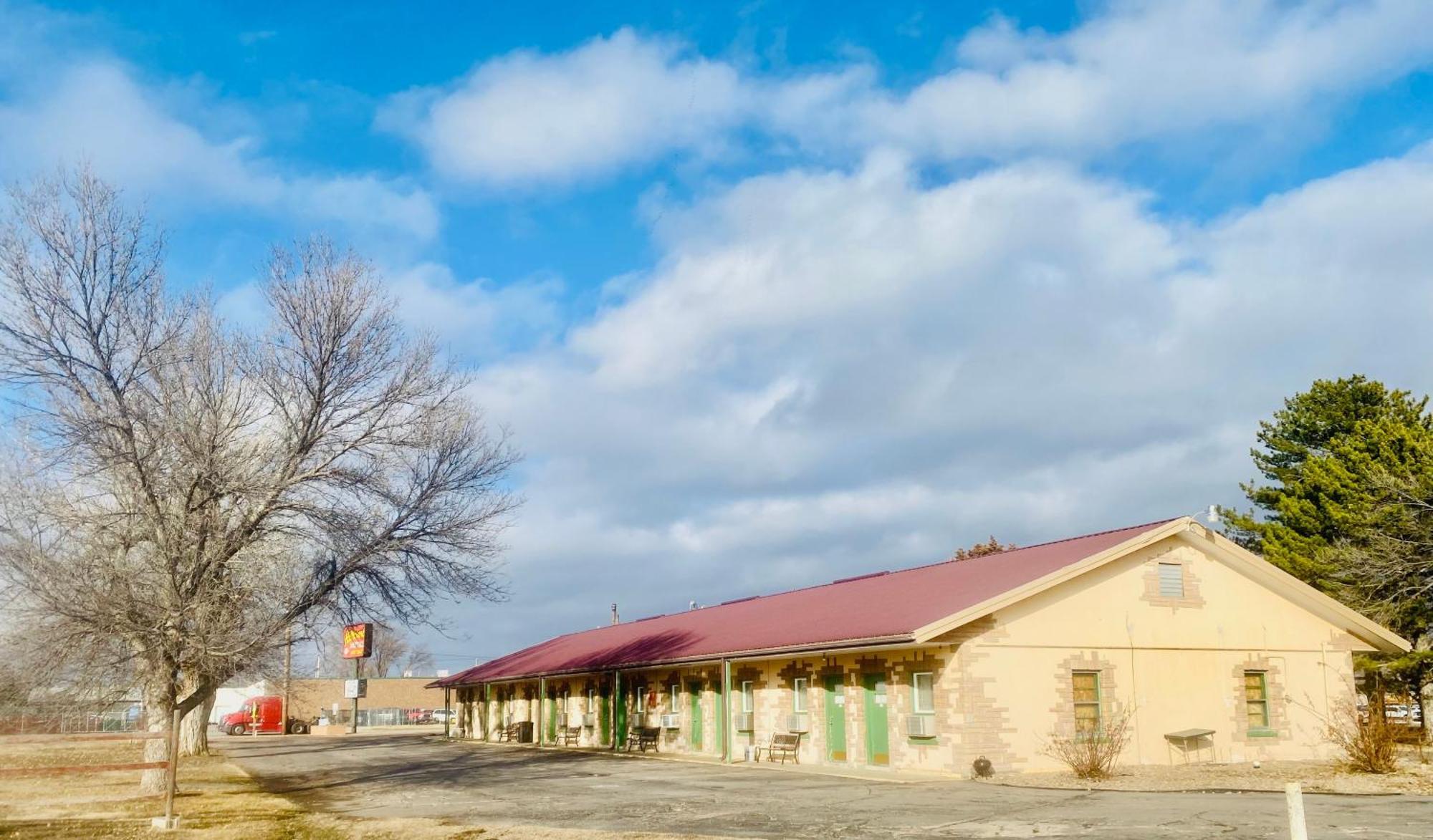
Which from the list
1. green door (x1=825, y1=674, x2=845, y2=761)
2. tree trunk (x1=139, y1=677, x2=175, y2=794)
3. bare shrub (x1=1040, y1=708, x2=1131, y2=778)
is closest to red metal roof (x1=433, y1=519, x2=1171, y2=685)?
green door (x1=825, y1=674, x2=845, y2=761)

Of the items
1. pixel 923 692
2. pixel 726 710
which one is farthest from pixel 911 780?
pixel 726 710

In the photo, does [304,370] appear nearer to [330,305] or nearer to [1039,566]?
[330,305]

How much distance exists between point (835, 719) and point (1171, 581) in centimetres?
787

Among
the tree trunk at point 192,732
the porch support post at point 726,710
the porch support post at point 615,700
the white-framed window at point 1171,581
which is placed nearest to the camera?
the white-framed window at point 1171,581

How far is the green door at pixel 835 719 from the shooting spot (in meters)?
25.0

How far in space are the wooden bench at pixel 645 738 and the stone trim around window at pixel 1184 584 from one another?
14.4 meters

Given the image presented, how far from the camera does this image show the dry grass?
49.6 ft

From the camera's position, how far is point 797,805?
17.1m

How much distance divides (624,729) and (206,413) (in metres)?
18.4

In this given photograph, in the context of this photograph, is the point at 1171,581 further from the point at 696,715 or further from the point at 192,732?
the point at 192,732

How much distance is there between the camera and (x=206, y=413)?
68.4 feet

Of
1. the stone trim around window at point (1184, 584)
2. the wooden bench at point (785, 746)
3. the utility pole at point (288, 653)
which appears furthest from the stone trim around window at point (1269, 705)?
the utility pole at point (288, 653)

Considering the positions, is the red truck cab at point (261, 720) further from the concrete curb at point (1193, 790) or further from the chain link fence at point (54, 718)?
the concrete curb at point (1193, 790)

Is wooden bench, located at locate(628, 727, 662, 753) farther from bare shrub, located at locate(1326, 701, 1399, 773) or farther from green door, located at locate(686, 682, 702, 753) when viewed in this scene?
bare shrub, located at locate(1326, 701, 1399, 773)
